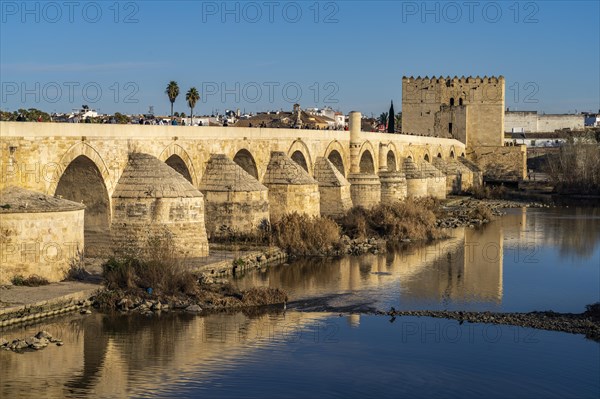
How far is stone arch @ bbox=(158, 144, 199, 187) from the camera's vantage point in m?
22.8

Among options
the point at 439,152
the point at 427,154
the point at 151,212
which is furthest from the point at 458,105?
the point at 151,212

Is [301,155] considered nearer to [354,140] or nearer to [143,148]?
[354,140]

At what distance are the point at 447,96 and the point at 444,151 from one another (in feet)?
21.2

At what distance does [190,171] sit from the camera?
2416 cm

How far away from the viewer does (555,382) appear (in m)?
13.2

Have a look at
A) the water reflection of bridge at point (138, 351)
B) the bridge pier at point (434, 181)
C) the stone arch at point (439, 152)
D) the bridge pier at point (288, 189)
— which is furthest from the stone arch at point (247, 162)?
the stone arch at point (439, 152)

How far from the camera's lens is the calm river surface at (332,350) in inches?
503

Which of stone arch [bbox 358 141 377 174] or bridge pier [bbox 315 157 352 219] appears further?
stone arch [bbox 358 141 377 174]

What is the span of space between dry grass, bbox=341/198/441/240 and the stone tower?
27951 mm

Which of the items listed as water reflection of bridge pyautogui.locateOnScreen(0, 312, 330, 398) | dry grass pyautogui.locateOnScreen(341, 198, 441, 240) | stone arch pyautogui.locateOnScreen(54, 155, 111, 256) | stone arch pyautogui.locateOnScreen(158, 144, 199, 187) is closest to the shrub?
water reflection of bridge pyautogui.locateOnScreen(0, 312, 330, 398)

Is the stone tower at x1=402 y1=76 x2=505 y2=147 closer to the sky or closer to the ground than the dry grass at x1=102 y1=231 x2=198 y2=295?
closer to the sky

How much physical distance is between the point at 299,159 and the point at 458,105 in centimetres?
2868

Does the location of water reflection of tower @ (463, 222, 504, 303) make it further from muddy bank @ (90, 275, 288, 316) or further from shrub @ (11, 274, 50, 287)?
shrub @ (11, 274, 50, 287)

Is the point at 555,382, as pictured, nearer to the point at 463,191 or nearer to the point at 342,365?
the point at 342,365
